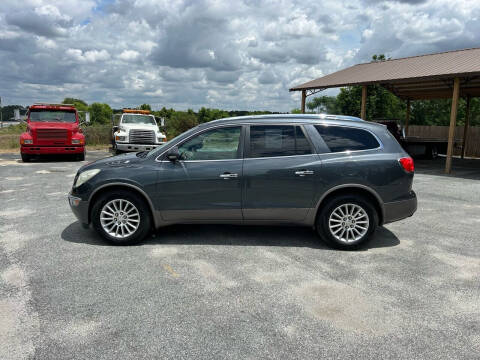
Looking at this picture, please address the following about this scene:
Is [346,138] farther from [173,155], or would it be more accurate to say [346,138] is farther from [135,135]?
[135,135]

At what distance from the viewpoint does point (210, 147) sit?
209 inches

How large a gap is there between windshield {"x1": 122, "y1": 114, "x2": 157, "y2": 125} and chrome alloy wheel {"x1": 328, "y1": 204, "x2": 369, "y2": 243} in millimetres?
13897

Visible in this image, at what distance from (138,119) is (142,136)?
60.0 inches

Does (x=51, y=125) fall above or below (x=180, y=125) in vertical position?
below

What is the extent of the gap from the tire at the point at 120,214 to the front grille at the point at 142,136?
11637 mm

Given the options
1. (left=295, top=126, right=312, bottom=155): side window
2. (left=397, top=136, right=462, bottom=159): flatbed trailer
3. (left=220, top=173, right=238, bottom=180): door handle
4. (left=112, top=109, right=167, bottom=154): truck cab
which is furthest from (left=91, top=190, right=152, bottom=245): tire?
(left=397, top=136, right=462, bottom=159): flatbed trailer

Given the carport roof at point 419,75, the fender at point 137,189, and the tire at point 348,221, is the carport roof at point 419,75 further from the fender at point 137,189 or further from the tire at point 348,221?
the fender at point 137,189

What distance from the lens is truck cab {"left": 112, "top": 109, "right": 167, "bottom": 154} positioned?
16156 mm

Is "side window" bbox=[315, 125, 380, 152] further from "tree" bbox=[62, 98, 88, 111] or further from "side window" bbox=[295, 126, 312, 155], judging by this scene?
"tree" bbox=[62, 98, 88, 111]

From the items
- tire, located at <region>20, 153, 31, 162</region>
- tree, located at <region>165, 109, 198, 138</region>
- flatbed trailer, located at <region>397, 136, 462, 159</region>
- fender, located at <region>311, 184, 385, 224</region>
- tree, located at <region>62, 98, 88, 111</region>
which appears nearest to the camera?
fender, located at <region>311, 184, 385, 224</region>

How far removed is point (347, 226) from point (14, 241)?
457 centimetres

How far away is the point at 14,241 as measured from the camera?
214 inches

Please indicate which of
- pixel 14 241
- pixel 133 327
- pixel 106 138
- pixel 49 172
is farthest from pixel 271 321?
pixel 106 138

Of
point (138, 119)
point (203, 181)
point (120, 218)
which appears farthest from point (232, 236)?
point (138, 119)
